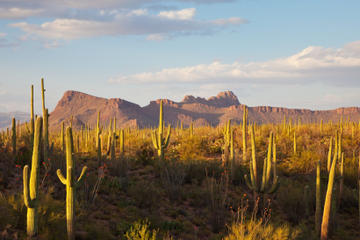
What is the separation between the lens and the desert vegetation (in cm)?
754

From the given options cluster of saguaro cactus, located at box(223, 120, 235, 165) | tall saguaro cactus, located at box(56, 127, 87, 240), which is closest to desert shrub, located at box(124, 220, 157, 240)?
tall saguaro cactus, located at box(56, 127, 87, 240)

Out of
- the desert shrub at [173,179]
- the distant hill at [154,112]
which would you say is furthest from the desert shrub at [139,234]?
the distant hill at [154,112]

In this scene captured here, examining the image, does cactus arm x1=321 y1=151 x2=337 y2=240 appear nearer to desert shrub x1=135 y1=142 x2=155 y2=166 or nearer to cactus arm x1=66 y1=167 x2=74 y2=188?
cactus arm x1=66 y1=167 x2=74 y2=188

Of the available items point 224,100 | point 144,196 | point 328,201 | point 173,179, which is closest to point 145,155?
point 173,179

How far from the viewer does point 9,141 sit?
44.2 ft

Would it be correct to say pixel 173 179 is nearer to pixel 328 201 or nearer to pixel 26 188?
pixel 328 201

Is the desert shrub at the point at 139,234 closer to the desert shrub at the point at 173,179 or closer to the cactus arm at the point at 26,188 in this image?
the cactus arm at the point at 26,188

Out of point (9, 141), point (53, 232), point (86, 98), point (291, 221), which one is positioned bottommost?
point (291, 221)

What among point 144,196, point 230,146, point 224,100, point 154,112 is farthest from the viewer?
point 224,100

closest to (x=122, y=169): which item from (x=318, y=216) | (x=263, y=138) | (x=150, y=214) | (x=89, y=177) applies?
(x=89, y=177)

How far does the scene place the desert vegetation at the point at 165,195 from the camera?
24.7 ft

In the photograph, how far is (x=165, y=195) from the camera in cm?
1266

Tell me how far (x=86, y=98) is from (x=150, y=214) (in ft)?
457

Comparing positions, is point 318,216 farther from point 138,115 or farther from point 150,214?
point 138,115
